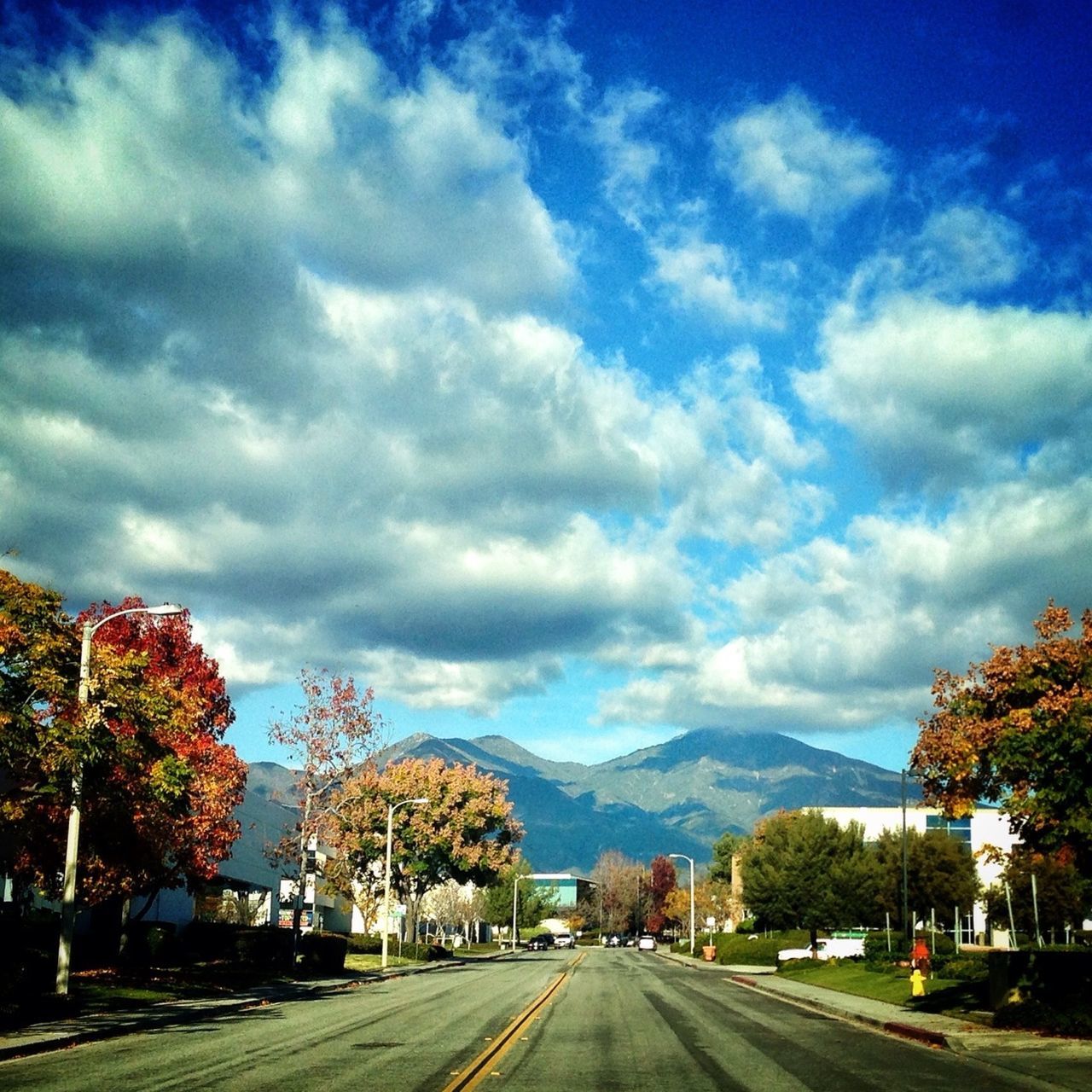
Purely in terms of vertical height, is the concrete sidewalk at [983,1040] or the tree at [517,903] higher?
the concrete sidewalk at [983,1040]

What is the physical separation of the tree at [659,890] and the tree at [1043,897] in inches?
4091

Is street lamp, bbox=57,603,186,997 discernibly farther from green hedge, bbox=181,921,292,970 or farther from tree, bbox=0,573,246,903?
green hedge, bbox=181,921,292,970

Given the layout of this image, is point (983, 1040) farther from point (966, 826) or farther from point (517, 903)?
point (517, 903)

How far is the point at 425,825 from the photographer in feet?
240

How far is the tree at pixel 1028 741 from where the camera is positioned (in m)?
22.7

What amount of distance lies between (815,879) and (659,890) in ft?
420

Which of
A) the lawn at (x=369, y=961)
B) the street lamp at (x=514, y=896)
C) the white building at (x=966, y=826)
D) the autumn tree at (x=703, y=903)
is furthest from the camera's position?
the autumn tree at (x=703, y=903)

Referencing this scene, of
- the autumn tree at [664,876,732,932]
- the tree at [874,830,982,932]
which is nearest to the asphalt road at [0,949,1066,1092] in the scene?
the tree at [874,830,982,932]

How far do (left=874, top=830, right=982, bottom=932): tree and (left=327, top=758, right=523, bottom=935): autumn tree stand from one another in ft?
76.9

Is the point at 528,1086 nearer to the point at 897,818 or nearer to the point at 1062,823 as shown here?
the point at 1062,823

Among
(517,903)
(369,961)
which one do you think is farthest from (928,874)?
(517,903)

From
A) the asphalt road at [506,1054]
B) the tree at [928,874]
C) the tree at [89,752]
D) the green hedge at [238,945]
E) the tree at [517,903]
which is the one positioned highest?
the tree at [89,752]

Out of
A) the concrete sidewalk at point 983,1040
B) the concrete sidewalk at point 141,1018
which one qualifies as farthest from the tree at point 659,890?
the concrete sidewalk at point 983,1040

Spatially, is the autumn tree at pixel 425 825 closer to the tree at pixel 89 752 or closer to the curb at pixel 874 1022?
the curb at pixel 874 1022
